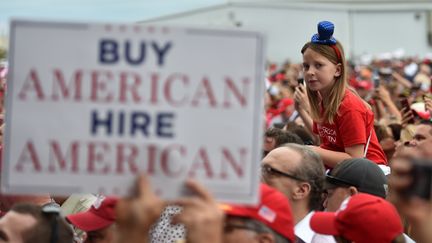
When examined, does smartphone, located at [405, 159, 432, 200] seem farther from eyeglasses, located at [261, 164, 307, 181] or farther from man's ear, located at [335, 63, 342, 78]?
man's ear, located at [335, 63, 342, 78]

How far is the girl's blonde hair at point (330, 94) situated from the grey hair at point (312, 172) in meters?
1.21

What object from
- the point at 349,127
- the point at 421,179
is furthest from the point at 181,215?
the point at 349,127

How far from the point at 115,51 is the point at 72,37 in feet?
0.51

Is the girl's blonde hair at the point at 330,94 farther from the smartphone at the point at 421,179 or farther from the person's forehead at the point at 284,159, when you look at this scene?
the smartphone at the point at 421,179

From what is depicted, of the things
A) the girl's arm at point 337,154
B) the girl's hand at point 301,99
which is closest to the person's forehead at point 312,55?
the girl's arm at point 337,154

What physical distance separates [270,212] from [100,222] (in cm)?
91

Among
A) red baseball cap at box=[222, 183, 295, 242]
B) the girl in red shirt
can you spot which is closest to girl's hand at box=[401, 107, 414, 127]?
the girl in red shirt

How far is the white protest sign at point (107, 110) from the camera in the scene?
341 cm

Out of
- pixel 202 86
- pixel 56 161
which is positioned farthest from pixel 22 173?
pixel 202 86

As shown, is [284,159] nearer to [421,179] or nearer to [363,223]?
[363,223]

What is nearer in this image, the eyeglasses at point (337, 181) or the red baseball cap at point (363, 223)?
the red baseball cap at point (363, 223)

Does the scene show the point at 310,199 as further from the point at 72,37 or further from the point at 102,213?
the point at 72,37

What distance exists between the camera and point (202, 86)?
344 centimetres

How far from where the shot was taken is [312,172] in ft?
17.2
